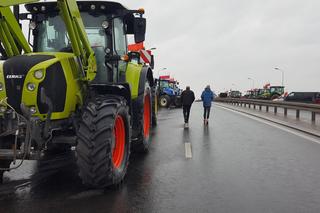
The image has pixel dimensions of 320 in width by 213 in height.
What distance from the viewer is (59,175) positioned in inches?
267

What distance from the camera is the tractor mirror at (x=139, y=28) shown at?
7219 millimetres

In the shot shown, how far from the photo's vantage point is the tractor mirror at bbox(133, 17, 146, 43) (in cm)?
722

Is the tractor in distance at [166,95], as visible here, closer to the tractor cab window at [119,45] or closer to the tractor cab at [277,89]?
the tractor cab window at [119,45]

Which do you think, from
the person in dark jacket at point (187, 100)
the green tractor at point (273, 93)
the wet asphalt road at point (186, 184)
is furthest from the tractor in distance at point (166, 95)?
the green tractor at point (273, 93)

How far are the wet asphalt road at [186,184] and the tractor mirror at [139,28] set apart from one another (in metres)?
2.43

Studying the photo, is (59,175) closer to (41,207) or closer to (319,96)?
(41,207)

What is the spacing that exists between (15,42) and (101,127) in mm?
2139

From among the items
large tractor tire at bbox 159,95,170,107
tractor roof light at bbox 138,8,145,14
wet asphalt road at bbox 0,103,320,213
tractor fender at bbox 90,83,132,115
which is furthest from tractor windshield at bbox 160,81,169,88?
tractor fender at bbox 90,83,132,115

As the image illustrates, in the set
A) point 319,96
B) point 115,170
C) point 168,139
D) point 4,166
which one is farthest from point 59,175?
point 319,96

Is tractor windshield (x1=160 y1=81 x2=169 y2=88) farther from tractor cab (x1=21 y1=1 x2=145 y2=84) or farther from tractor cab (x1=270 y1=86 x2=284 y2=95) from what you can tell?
tractor cab (x1=270 y1=86 x2=284 y2=95)

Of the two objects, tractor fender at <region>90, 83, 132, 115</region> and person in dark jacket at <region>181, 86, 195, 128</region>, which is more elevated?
tractor fender at <region>90, 83, 132, 115</region>

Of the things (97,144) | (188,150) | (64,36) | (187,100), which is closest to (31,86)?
(97,144)

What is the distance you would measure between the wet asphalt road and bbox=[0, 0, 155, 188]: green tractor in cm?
43

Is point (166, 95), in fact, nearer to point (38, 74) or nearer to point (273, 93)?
point (38, 74)
